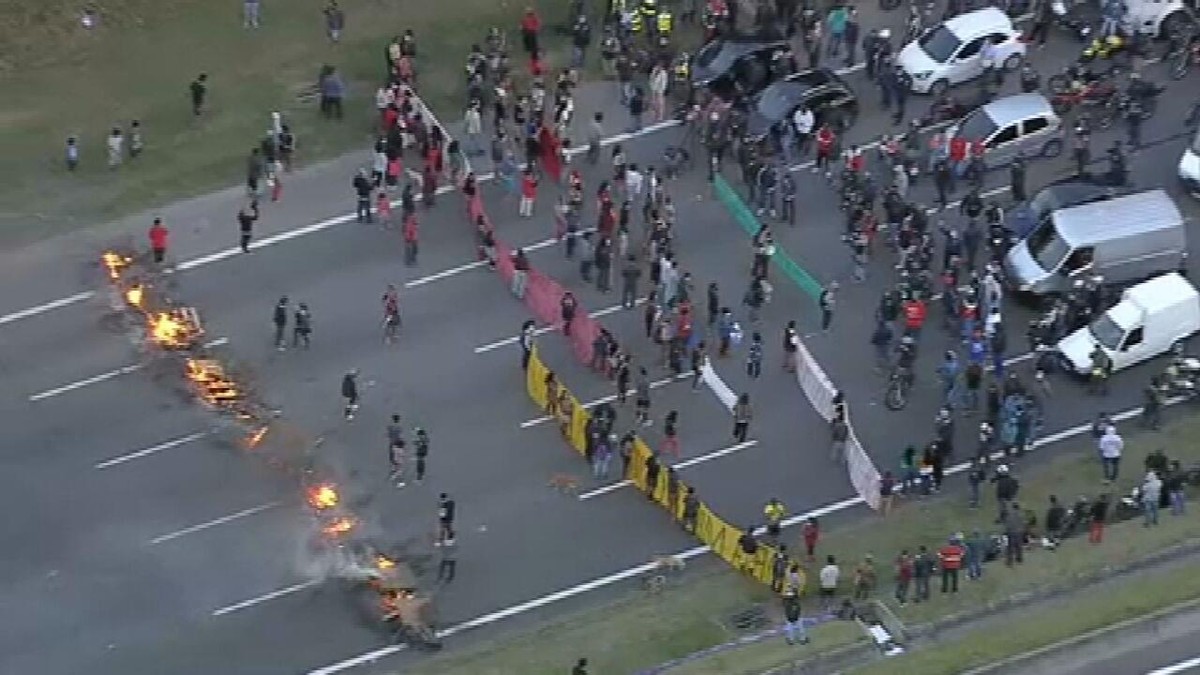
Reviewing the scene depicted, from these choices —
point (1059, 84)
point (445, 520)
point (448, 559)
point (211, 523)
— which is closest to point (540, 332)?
point (445, 520)

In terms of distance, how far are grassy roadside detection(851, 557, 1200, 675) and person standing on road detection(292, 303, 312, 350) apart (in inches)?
530

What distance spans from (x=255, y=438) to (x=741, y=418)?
8.96m

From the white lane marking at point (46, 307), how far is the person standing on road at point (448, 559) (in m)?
10.5

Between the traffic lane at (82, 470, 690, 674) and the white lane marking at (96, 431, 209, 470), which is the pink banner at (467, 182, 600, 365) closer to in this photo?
the traffic lane at (82, 470, 690, 674)

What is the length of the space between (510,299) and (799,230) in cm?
626

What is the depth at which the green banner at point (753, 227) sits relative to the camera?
164 ft

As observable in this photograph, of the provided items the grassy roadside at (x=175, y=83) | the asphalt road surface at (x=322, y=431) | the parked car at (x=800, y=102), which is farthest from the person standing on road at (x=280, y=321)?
the parked car at (x=800, y=102)

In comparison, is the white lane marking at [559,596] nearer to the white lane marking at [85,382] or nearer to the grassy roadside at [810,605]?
the grassy roadside at [810,605]

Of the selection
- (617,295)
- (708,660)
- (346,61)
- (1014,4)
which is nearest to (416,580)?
(708,660)

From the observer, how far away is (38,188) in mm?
53094

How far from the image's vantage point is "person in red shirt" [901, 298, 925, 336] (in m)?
47.9

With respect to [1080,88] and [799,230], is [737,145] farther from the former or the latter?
[1080,88]

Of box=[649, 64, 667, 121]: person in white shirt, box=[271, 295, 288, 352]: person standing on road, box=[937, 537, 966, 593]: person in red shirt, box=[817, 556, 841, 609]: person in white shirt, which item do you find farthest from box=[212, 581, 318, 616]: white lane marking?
box=[649, 64, 667, 121]: person in white shirt

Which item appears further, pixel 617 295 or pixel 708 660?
pixel 617 295
